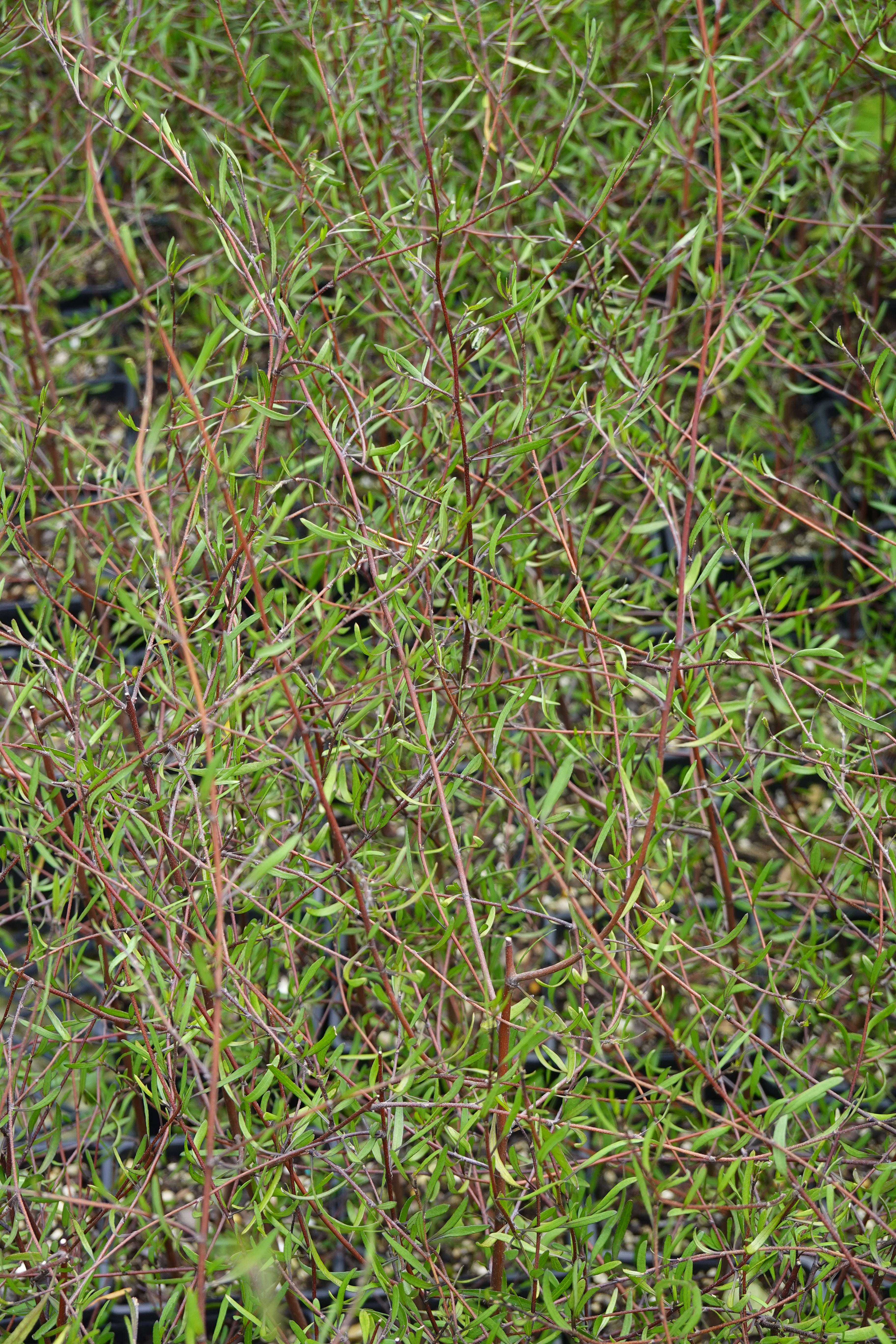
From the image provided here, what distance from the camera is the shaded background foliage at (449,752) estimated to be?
0.76 m

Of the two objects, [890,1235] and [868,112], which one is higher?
[868,112]

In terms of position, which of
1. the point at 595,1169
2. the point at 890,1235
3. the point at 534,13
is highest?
the point at 534,13

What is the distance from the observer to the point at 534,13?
3.97ft

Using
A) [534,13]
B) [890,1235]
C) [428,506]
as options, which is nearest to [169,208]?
[534,13]

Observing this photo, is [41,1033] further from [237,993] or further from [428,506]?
[428,506]

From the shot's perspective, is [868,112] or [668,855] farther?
[868,112]

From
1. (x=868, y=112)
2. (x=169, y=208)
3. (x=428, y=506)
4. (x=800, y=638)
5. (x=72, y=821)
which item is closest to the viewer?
(x=428, y=506)

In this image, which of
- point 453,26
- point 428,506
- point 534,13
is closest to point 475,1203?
point 428,506

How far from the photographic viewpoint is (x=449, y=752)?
905 millimetres

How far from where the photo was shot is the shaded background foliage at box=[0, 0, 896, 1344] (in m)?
0.76

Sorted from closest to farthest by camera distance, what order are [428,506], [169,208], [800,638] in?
[428,506] → [800,638] → [169,208]

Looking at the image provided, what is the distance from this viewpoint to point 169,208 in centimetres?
142

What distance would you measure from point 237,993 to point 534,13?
41.5 inches

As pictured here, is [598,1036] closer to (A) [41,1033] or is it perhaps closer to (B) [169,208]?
(A) [41,1033]
